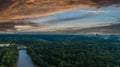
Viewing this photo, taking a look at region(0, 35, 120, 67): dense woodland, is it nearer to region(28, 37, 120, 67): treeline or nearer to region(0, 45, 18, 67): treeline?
region(28, 37, 120, 67): treeline

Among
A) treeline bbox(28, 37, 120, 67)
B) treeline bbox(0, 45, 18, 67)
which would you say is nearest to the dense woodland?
treeline bbox(28, 37, 120, 67)

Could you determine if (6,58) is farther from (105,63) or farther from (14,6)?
(14,6)

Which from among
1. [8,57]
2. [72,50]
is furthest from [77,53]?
[8,57]

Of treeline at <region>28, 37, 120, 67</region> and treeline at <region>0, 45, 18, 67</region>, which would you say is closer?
treeline at <region>28, 37, 120, 67</region>

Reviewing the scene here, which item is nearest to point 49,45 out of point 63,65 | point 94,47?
point 94,47

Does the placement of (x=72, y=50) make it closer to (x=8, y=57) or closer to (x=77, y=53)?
(x=77, y=53)

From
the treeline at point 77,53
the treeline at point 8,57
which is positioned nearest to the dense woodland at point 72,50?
the treeline at point 77,53

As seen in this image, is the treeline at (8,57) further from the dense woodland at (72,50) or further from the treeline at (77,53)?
the treeline at (77,53)

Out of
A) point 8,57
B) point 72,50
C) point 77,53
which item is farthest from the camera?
point 72,50
